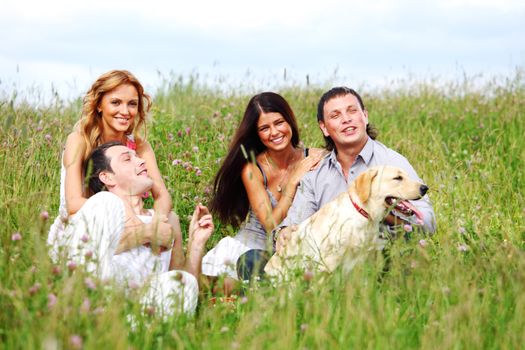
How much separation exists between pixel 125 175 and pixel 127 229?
38 centimetres

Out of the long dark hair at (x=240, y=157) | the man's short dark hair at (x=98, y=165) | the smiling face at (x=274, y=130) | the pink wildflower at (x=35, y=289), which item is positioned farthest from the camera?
the long dark hair at (x=240, y=157)

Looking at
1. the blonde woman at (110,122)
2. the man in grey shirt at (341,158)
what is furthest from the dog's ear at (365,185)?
the blonde woman at (110,122)

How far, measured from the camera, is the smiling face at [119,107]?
5539mm

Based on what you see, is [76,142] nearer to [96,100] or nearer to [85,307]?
[96,100]

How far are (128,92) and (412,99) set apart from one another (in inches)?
261

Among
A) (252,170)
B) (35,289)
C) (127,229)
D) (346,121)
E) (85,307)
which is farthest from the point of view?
(252,170)

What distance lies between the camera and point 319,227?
459cm

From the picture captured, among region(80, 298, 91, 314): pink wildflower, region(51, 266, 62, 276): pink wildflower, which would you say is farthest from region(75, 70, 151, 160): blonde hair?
region(80, 298, 91, 314): pink wildflower

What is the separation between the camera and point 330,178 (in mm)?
5348

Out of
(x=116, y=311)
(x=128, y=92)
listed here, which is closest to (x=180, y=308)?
(x=116, y=311)

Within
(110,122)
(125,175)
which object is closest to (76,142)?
(110,122)

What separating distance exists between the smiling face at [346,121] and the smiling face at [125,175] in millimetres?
1429

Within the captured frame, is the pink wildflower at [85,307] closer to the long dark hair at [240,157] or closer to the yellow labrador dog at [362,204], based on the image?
the yellow labrador dog at [362,204]

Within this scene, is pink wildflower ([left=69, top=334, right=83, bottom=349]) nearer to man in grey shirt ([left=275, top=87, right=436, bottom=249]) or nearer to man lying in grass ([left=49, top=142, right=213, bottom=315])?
man lying in grass ([left=49, top=142, right=213, bottom=315])
